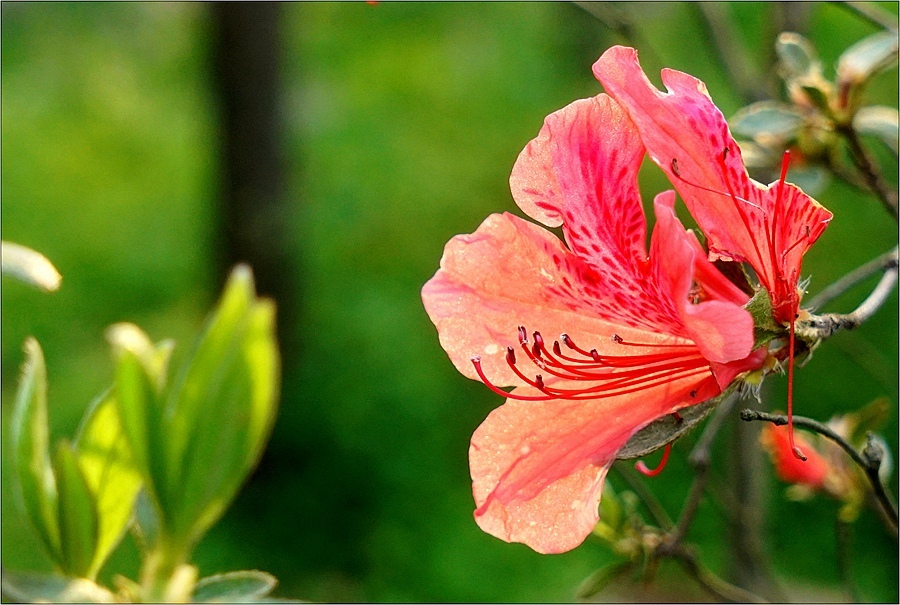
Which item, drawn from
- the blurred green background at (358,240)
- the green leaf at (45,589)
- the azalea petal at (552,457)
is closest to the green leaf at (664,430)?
the azalea petal at (552,457)

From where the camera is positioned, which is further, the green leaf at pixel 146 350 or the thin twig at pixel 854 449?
the green leaf at pixel 146 350

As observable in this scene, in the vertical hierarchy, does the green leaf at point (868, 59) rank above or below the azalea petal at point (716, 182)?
above

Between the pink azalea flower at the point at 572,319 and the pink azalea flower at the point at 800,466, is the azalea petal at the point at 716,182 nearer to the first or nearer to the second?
the pink azalea flower at the point at 572,319

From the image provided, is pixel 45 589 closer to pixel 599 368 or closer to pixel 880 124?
pixel 599 368

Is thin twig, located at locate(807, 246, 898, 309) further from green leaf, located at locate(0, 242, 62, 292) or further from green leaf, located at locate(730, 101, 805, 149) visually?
green leaf, located at locate(0, 242, 62, 292)

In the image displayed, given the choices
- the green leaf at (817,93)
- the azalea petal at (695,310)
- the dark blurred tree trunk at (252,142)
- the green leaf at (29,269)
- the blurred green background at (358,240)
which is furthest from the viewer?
the dark blurred tree trunk at (252,142)

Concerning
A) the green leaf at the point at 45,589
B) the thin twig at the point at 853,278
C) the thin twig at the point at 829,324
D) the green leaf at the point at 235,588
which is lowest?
the thin twig at the point at 829,324

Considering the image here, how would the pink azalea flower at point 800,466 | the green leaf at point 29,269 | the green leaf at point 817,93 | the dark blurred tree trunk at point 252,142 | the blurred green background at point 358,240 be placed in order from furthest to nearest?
the dark blurred tree trunk at point 252,142, the blurred green background at point 358,240, the pink azalea flower at point 800,466, the green leaf at point 817,93, the green leaf at point 29,269
